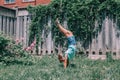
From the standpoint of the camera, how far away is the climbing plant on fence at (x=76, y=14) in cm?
1341

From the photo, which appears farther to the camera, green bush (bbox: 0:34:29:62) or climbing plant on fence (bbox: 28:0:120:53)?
climbing plant on fence (bbox: 28:0:120:53)

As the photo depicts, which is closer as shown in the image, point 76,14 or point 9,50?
point 9,50

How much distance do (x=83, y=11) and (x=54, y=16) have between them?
1.48 m

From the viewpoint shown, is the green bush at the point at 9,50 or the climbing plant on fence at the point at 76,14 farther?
the climbing plant on fence at the point at 76,14

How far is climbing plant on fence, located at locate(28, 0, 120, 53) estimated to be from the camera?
1341 cm

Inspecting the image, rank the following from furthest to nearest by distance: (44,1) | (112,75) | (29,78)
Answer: (44,1) → (112,75) → (29,78)

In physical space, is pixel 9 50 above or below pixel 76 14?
below

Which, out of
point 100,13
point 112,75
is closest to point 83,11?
point 100,13

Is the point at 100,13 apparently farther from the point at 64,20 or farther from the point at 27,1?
the point at 27,1

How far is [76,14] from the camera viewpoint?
14.0 m

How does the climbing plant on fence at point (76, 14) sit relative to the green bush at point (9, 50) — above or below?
above

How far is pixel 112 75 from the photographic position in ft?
25.7

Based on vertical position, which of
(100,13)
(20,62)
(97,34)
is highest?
(100,13)

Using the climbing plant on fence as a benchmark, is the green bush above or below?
below
